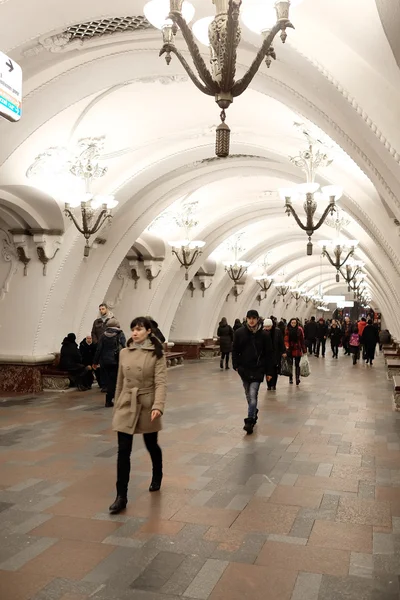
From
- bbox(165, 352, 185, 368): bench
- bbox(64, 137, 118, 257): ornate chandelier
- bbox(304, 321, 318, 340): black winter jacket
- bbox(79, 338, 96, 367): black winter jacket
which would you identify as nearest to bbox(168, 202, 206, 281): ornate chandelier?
bbox(165, 352, 185, 368): bench

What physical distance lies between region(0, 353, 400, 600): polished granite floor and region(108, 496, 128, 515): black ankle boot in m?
0.06

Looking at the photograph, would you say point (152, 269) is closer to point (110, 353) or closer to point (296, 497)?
point (110, 353)

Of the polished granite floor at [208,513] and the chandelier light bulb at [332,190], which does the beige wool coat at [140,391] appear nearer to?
the polished granite floor at [208,513]

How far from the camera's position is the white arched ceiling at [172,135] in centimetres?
471

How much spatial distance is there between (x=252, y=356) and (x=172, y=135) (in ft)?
14.6

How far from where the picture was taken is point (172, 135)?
9523 millimetres

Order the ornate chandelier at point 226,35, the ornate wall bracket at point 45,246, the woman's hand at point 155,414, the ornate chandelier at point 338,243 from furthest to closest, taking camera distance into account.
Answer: the ornate chandelier at point 338,243 < the ornate wall bracket at point 45,246 < the woman's hand at point 155,414 < the ornate chandelier at point 226,35

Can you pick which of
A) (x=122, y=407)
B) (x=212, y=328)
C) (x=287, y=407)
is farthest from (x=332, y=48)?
(x=212, y=328)

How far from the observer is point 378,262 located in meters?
14.5

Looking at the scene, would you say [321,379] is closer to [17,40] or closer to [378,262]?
[378,262]

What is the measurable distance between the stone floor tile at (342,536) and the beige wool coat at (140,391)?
4.27ft

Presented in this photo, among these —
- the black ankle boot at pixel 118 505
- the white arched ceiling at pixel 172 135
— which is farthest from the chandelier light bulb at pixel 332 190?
the black ankle boot at pixel 118 505

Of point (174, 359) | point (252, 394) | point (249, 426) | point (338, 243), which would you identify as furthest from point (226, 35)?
point (174, 359)

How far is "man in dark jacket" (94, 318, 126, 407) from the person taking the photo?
827cm
